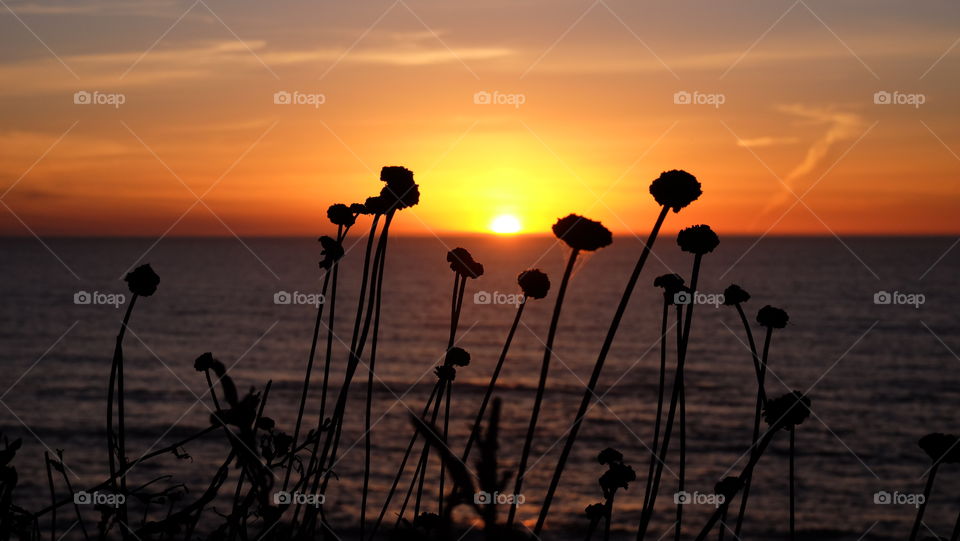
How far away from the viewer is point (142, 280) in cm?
181

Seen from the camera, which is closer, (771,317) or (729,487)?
(729,487)

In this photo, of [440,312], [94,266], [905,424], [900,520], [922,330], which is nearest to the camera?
[900,520]

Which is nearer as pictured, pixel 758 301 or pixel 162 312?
pixel 162 312

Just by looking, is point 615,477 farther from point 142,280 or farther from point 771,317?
point 142,280

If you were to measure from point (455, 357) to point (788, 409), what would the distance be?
74 centimetres

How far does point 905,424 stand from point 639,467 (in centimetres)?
1551

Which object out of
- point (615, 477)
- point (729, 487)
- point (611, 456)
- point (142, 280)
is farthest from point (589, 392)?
point (142, 280)

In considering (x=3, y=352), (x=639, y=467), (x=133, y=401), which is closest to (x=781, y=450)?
(x=639, y=467)


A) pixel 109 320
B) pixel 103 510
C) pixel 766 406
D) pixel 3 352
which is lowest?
pixel 103 510

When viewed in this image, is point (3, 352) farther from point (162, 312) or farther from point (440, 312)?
point (440, 312)

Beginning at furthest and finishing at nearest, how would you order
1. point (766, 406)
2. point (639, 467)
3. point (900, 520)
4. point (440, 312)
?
point (440, 312), point (639, 467), point (900, 520), point (766, 406)

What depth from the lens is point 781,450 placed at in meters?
34.6

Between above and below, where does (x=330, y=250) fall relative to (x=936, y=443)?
above

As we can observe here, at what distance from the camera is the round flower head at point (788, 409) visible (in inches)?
76.0
